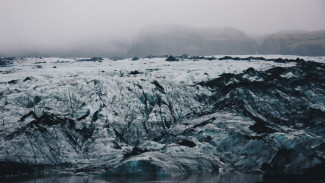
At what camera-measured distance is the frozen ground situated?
121 feet

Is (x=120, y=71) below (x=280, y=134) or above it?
above

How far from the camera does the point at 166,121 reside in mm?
45438

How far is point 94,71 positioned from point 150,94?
52.9 feet

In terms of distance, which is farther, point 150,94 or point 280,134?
point 150,94

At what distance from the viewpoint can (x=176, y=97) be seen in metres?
49.2

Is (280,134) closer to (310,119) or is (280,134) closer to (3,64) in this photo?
(310,119)

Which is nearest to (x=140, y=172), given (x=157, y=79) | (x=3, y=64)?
(x=157, y=79)

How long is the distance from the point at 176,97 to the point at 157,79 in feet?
18.6

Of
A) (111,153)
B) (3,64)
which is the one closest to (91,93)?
(111,153)

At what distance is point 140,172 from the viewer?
33.6m

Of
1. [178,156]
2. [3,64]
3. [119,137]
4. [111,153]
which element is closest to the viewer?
[178,156]

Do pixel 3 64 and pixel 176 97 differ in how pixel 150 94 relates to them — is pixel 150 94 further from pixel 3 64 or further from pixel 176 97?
pixel 3 64

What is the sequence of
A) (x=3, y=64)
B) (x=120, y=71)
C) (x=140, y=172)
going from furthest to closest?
(x=3, y=64) < (x=120, y=71) < (x=140, y=172)

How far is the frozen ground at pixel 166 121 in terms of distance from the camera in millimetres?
36875
